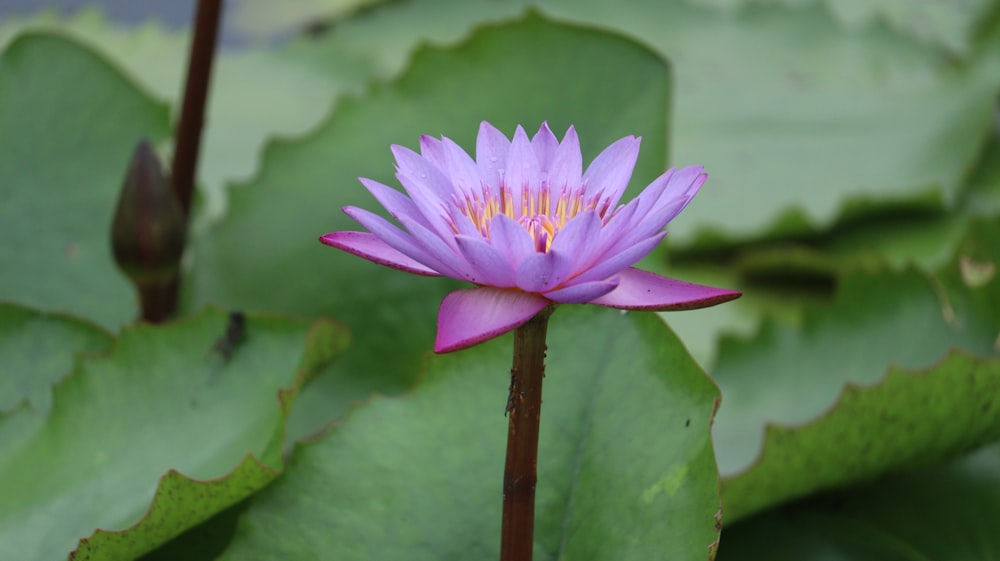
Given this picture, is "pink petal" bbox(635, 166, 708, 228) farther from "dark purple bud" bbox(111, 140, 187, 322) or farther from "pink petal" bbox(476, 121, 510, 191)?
"dark purple bud" bbox(111, 140, 187, 322)

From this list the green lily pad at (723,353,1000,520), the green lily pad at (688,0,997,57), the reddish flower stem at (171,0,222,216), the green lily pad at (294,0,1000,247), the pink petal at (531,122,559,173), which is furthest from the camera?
the green lily pad at (688,0,997,57)

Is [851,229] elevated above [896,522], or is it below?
below

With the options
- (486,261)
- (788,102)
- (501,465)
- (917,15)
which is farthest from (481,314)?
(917,15)

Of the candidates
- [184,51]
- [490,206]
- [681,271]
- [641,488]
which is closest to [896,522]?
[641,488]

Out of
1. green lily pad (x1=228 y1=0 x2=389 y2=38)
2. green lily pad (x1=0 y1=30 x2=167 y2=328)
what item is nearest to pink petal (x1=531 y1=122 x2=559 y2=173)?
green lily pad (x1=0 y1=30 x2=167 y2=328)

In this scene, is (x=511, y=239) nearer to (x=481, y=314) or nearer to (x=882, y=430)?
(x=481, y=314)

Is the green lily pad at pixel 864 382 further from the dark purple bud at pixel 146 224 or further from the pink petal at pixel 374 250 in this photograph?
the dark purple bud at pixel 146 224

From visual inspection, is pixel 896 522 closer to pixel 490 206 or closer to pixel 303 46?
pixel 490 206
